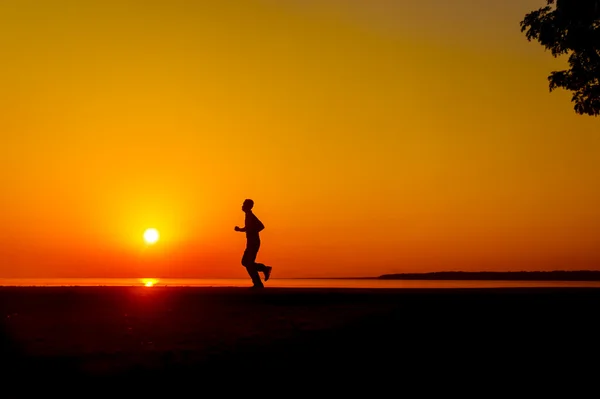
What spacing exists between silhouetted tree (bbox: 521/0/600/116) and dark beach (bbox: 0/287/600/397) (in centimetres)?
890

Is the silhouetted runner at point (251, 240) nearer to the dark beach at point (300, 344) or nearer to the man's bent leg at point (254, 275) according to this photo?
the man's bent leg at point (254, 275)

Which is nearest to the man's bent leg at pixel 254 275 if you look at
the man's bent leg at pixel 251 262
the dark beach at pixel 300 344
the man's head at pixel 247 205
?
the man's bent leg at pixel 251 262

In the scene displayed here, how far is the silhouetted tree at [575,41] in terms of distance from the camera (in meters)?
20.2

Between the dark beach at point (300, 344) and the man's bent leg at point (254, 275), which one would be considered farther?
the man's bent leg at point (254, 275)

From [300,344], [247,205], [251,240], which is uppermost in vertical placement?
[247,205]

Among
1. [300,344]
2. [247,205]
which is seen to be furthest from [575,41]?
[300,344]

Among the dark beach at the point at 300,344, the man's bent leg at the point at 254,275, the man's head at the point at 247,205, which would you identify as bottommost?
the dark beach at the point at 300,344

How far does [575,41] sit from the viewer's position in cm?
2053

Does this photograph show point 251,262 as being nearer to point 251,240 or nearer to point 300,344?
point 251,240

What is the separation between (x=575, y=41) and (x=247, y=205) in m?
10.6

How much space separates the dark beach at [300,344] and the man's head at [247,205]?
753 cm

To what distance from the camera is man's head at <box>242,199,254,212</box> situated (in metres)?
21.7

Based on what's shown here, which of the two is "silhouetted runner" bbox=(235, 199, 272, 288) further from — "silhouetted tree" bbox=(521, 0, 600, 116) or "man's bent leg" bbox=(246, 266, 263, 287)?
"silhouetted tree" bbox=(521, 0, 600, 116)

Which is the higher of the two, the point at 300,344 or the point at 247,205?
the point at 247,205
